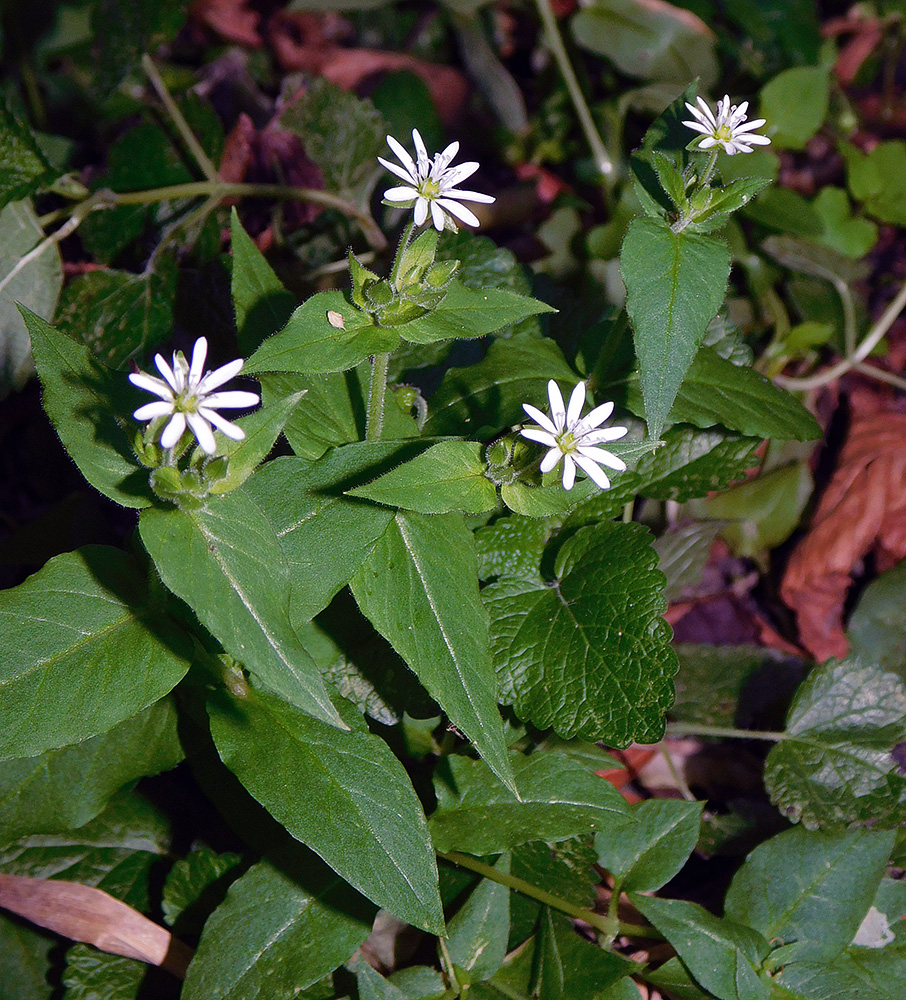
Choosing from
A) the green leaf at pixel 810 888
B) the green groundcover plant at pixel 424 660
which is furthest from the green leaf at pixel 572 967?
the green leaf at pixel 810 888

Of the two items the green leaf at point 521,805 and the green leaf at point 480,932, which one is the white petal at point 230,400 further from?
the green leaf at point 480,932

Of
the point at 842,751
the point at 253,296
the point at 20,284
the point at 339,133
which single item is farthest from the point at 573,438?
the point at 339,133

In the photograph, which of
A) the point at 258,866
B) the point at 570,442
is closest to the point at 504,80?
the point at 570,442

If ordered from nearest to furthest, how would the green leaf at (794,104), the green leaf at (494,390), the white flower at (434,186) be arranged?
the white flower at (434,186), the green leaf at (494,390), the green leaf at (794,104)

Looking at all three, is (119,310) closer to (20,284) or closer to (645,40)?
(20,284)

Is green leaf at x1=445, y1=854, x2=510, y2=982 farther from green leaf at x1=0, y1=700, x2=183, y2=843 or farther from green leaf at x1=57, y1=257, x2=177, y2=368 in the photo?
green leaf at x1=57, y1=257, x2=177, y2=368
